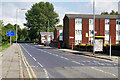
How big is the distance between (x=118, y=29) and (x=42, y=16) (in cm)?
5885

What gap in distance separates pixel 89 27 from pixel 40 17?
181 ft

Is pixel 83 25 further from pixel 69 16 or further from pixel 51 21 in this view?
pixel 51 21

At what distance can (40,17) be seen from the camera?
109812mm

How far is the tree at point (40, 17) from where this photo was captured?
110 m

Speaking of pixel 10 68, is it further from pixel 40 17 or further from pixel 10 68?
pixel 40 17

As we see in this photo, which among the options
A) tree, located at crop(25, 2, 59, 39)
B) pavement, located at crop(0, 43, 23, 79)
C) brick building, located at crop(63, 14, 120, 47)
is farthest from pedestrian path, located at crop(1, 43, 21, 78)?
tree, located at crop(25, 2, 59, 39)

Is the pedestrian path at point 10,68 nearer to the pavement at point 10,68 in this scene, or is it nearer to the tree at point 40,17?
the pavement at point 10,68

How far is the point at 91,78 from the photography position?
11.2 metres

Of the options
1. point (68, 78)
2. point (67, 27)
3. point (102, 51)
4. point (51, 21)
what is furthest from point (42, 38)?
point (68, 78)

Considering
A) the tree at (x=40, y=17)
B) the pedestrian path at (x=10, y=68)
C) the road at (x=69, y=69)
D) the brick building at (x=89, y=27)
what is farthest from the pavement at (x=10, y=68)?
the tree at (x=40, y=17)

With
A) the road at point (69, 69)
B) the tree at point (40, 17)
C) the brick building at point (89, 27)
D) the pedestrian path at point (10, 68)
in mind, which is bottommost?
the road at point (69, 69)

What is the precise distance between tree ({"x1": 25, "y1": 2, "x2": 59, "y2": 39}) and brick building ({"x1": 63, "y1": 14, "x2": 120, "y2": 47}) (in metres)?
51.8

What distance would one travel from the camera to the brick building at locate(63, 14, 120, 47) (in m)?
58.1

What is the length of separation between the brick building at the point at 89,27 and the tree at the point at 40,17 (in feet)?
170
